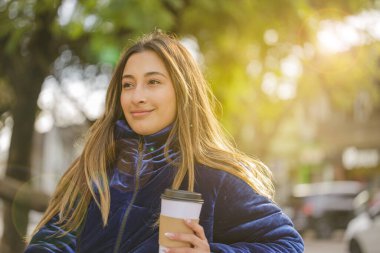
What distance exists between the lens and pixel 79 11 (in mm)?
5008

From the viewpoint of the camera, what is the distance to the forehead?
2623mm

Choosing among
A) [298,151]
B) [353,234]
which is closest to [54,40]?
[353,234]

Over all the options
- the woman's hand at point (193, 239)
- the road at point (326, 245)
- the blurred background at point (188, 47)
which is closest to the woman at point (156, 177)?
the woman's hand at point (193, 239)

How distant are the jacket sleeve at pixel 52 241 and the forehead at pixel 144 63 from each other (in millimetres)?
653

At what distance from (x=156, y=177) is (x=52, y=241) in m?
0.48

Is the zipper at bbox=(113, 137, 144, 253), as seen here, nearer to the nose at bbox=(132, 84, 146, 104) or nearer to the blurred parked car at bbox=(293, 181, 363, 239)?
the nose at bbox=(132, 84, 146, 104)

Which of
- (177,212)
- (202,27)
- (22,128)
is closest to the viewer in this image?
(177,212)

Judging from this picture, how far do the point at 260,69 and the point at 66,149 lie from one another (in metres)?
42.7

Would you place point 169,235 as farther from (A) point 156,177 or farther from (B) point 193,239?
(A) point 156,177

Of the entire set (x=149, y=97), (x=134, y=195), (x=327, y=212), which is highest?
(x=149, y=97)

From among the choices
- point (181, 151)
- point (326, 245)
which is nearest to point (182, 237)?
point (181, 151)

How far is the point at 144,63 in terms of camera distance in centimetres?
265

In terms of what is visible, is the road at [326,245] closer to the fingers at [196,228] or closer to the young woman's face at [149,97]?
the young woman's face at [149,97]

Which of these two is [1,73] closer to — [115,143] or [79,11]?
[79,11]
